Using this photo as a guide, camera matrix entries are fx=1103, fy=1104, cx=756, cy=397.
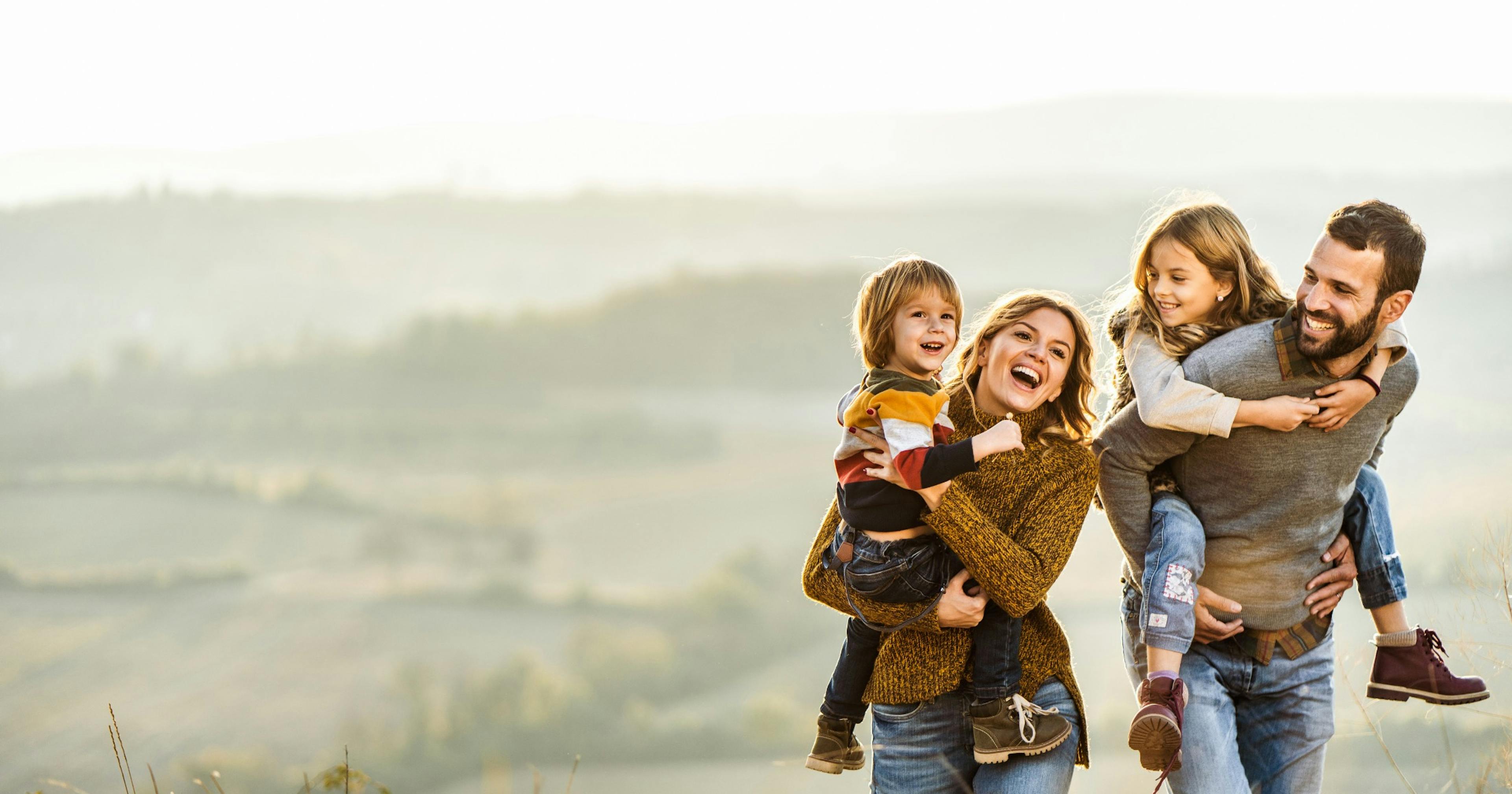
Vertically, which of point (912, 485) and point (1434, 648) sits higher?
point (912, 485)

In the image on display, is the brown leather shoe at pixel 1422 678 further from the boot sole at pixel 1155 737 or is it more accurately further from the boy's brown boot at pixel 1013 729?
the boy's brown boot at pixel 1013 729

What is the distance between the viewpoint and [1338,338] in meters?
2.22

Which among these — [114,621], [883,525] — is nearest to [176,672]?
[114,621]

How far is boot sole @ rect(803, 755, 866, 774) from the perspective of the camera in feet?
7.93

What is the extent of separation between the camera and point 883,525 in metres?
2.25

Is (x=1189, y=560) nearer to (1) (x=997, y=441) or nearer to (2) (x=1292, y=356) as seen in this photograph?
(2) (x=1292, y=356)

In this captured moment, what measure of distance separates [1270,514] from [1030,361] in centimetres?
63

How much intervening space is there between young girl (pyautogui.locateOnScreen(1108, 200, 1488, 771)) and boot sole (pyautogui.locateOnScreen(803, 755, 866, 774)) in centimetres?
60

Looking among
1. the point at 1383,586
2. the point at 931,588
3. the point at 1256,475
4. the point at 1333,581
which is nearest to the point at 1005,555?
the point at 931,588

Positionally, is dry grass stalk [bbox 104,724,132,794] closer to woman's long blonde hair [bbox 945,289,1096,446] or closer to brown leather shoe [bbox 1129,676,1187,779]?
woman's long blonde hair [bbox 945,289,1096,446]

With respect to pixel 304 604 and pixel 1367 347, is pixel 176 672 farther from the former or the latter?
pixel 1367 347

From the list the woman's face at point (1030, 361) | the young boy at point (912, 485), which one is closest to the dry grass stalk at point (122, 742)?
the young boy at point (912, 485)

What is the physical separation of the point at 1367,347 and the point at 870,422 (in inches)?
41.0

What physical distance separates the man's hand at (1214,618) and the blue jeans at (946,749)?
1.09 feet
